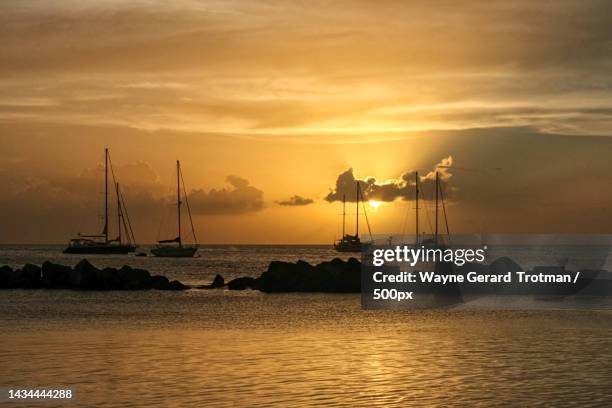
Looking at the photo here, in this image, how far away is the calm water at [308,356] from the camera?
21766 millimetres

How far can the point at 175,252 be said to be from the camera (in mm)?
145625

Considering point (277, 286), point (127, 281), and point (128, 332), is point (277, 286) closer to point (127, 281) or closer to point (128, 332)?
point (127, 281)

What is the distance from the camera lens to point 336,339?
33188mm

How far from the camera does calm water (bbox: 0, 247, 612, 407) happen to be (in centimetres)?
2177

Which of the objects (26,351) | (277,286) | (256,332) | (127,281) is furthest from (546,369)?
(127,281)

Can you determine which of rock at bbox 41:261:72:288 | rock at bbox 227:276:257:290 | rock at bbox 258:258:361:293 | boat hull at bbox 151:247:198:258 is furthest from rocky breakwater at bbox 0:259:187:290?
boat hull at bbox 151:247:198:258

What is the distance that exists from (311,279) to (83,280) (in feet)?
52.1

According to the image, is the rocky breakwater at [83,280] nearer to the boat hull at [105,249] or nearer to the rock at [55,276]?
the rock at [55,276]

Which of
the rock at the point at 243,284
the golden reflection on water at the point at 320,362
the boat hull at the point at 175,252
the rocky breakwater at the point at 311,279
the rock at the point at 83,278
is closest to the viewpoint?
the golden reflection on water at the point at 320,362

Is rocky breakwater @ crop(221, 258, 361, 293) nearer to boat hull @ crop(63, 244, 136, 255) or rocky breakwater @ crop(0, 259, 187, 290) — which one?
rocky breakwater @ crop(0, 259, 187, 290)

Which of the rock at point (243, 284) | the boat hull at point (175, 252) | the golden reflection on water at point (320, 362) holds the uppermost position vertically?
the boat hull at point (175, 252)

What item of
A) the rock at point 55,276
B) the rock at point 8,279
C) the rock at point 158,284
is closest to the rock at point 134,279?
the rock at point 158,284

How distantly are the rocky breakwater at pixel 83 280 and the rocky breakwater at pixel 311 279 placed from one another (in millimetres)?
6204

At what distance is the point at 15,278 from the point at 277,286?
63.4 ft
